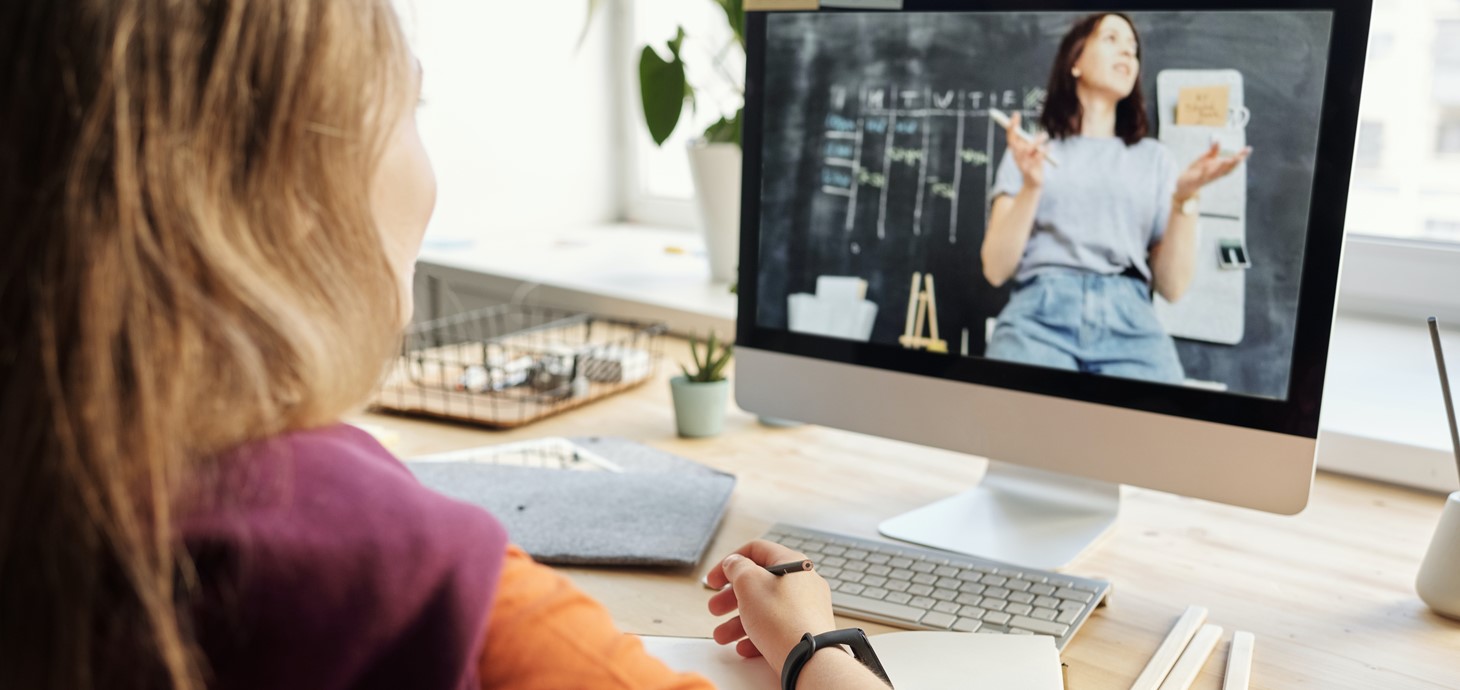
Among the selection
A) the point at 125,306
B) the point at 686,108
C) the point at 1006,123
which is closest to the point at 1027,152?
the point at 1006,123

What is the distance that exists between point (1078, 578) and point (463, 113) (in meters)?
1.80

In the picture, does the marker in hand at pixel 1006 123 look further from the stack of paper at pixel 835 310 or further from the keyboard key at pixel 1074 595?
the keyboard key at pixel 1074 595

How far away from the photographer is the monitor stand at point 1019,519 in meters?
1.03

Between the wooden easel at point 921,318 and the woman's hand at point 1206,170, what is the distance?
22cm

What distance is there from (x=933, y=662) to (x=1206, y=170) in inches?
17.2

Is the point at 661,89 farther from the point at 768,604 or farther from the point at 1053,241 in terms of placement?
the point at 768,604

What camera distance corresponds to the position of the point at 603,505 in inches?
43.5

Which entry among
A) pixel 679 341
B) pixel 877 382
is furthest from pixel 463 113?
pixel 877 382

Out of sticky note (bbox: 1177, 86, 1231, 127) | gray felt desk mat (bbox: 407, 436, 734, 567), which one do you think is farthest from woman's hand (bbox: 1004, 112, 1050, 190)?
gray felt desk mat (bbox: 407, 436, 734, 567)

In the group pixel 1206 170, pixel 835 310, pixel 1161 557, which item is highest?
pixel 1206 170

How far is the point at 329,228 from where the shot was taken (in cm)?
52

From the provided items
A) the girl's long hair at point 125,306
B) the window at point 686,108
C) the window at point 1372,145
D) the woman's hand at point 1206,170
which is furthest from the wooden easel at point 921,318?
the window at point 686,108

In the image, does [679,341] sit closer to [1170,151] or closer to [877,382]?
[877,382]

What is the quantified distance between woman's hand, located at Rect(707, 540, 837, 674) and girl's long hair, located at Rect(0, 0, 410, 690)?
412 millimetres
